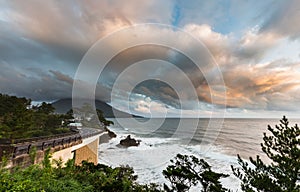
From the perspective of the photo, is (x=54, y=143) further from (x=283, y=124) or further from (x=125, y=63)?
(x=283, y=124)

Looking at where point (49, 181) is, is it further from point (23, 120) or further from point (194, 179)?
point (23, 120)

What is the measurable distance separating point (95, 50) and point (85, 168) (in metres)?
8.63

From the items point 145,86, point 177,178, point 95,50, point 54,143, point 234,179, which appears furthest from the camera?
point 145,86

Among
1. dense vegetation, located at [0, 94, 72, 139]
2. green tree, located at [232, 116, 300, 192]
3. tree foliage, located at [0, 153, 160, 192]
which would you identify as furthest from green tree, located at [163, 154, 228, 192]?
dense vegetation, located at [0, 94, 72, 139]

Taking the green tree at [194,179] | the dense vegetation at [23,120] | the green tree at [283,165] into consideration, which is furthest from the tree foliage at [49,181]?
the green tree at [283,165]

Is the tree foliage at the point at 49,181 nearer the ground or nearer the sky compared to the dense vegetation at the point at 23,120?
nearer the ground

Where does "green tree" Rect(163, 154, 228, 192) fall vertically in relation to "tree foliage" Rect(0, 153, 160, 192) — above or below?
below

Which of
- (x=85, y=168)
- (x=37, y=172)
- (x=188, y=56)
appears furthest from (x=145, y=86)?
(x=37, y=172)

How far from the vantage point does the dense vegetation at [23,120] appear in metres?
13.4

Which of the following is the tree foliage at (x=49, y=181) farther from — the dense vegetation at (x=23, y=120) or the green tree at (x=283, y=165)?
the green tree at (x=283, y=165)

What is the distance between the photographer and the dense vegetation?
13.4 metres

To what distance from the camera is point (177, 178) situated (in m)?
7.43

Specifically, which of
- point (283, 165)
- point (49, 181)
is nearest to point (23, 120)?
point (49, 181)

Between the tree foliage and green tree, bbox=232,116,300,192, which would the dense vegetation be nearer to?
the tree foliage
